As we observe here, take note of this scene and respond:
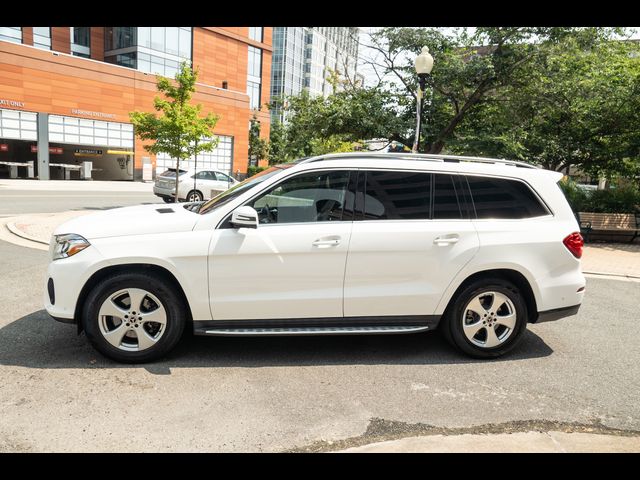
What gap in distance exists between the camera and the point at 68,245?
13.5 ft

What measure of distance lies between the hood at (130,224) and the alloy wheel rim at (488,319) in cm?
258

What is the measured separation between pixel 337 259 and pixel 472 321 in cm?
142

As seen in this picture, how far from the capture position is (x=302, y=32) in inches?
3479

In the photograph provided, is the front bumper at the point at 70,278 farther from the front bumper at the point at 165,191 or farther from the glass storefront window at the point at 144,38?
the glass storefront window at the point at 144,38

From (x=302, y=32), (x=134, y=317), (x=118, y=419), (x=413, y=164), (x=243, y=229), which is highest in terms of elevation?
(x=302, y=32)

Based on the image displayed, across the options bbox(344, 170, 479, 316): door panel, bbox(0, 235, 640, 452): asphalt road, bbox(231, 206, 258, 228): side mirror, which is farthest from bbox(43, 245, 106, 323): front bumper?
bbox(344, 170, 479, 316): door panel

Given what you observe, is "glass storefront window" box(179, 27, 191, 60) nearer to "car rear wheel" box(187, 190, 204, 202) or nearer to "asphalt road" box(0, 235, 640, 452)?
"car rear wheel" box(187, 190, 204, 202)

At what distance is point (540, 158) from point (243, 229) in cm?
1249

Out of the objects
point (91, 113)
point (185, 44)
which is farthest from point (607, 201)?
point (185, 44)

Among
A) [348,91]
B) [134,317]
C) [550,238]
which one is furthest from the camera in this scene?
[348,91]

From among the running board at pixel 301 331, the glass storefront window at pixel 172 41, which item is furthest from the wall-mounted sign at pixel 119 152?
the running board at pixel 301 331
